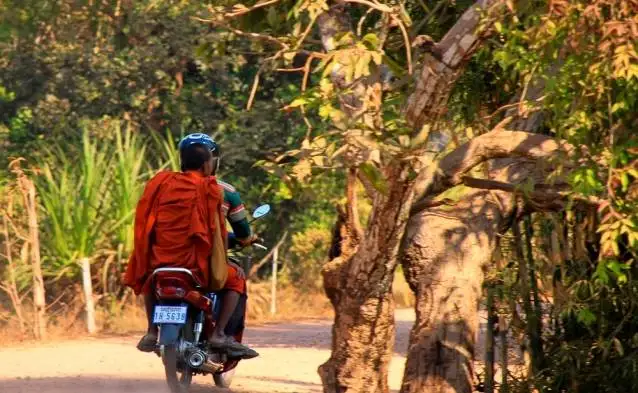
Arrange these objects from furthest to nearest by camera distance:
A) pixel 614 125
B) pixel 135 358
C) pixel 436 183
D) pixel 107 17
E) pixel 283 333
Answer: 1. pixel 107 17
2. pixel 283 333
3. pixel 135 358
4. pixel 436 183
5. pixel 614 125

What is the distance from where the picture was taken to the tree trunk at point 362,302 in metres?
8.11

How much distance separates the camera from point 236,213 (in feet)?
30.7

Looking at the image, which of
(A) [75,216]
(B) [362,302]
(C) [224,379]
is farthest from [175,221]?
(A) [75,216]

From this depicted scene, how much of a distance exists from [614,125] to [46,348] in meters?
7.47

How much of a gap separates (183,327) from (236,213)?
91cm

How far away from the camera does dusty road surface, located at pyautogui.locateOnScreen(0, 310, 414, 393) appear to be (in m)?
9.79

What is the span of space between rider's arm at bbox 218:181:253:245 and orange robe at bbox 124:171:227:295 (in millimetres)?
432

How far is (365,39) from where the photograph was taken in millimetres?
6555

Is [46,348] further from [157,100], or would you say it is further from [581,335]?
[157,100]

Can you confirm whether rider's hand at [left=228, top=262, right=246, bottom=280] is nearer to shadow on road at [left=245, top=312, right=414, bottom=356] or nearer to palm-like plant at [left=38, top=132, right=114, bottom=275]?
shadow on road at [left=245, top=312, right=414, bottom=356]

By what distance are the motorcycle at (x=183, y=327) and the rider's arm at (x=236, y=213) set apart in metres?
0.58

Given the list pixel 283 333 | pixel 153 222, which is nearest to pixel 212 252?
pixel 153 222

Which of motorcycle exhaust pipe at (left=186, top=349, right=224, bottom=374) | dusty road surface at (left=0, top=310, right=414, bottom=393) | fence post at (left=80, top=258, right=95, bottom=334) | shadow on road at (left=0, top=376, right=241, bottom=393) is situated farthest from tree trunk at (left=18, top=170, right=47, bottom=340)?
motorcycle exhaust pipe at (left=186, top=349, right=224, bottom=374)

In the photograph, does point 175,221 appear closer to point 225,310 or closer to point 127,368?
point 225,310
